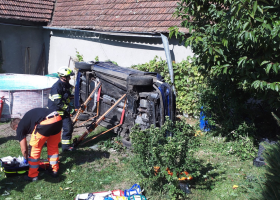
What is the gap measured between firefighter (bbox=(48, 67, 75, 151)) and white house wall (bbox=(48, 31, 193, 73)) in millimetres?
4119

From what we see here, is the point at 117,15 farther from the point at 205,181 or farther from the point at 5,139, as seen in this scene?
the point at 205,181

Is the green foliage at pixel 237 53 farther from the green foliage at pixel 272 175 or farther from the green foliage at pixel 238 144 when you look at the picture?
the green foliage at pixel 272 175

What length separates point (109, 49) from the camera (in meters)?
11.2

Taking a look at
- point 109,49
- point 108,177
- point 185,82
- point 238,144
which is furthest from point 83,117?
point 109,49

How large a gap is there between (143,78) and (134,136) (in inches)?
72.3

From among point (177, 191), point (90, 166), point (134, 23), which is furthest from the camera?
point (134, 23)

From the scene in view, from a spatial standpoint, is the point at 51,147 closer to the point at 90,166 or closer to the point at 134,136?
the point at 90,166

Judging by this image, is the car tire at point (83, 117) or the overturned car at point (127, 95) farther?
the car tire at point (83, 117)

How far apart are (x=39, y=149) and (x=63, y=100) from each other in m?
1.38

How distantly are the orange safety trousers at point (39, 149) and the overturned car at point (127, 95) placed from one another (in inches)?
70.8

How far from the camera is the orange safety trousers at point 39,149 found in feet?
16.5

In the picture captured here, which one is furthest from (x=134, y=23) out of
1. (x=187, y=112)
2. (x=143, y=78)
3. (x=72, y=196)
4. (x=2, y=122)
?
(x=72, y=196)

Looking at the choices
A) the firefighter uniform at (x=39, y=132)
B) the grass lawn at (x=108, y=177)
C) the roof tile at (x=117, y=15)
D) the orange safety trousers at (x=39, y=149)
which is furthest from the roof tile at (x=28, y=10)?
the orange safety trousers at (x=39, y=149)

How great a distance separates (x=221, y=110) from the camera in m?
7.13
